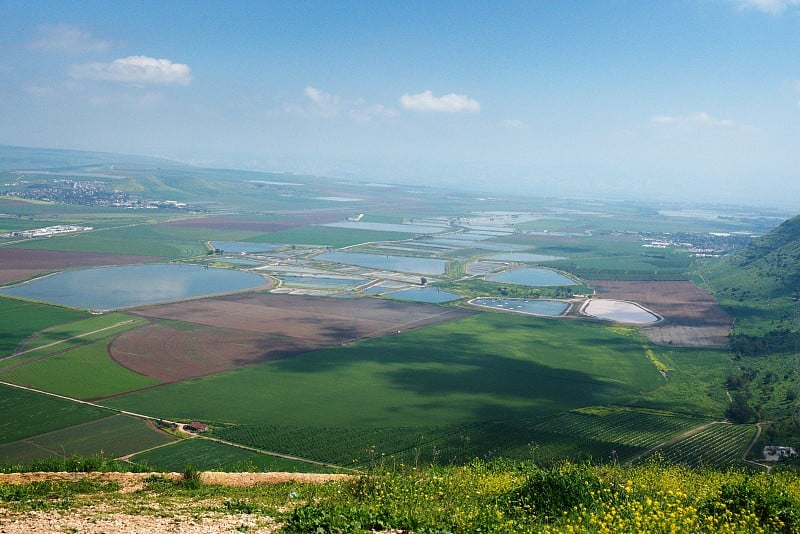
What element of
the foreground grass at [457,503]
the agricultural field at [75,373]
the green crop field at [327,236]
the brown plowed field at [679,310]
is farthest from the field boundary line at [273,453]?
the green crop field at [327,236]

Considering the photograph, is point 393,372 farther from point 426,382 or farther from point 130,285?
point 130,285

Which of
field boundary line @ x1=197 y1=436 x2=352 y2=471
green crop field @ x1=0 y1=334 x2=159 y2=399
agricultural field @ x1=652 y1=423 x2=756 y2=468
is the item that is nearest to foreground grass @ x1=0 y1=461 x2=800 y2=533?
Result: field boundary line @ x1=197 y1=436 x2=352 y2=471

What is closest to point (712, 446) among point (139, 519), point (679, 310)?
point (139, 519)

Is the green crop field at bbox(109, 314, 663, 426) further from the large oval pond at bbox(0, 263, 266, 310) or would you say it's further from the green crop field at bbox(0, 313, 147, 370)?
the large oval pond at bbox(0, 263, 266, 310)

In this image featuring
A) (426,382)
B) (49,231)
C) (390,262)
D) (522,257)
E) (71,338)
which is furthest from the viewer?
(49,231)

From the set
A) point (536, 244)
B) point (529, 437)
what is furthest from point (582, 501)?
point (536, 244)
